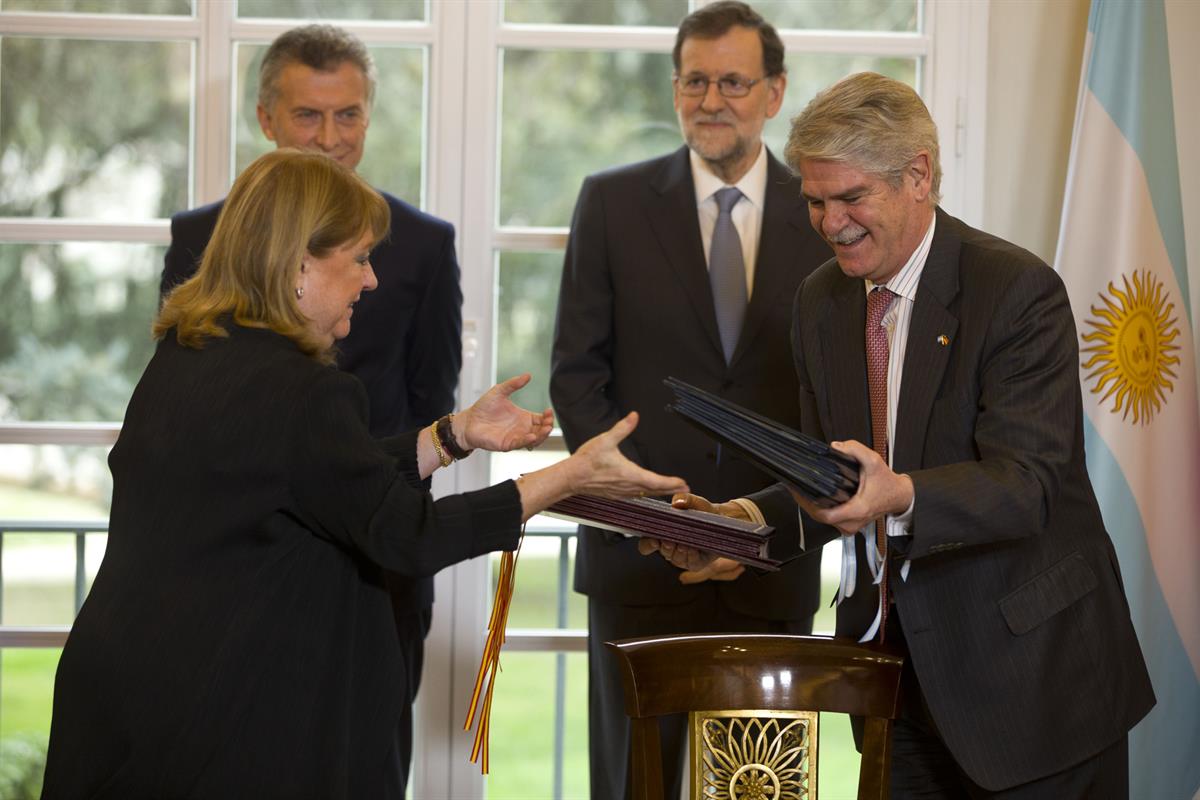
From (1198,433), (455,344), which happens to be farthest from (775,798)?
(1198,433)

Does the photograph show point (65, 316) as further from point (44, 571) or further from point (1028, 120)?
point (1028, 120)

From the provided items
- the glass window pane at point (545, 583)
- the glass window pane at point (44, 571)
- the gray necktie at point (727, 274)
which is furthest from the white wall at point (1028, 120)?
the glass window pane at point (44, 571)

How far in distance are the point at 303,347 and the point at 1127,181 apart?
2.20 m

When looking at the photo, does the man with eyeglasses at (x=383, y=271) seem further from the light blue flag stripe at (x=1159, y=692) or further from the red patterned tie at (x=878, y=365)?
the light blue flag stripe at (x=1159, y=692)

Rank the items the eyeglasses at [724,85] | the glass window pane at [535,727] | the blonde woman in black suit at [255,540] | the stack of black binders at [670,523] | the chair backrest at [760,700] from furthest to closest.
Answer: the glass window pane at [535,727], the eyeglasses at [724,85], the stack of black binders at [670,523], the chair backrest at [760,700], the blonde woman in black suit at [255,540]

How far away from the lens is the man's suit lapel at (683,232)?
3008mm

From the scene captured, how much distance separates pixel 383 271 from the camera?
3.02 meters

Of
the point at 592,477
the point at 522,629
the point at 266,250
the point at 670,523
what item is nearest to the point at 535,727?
the point at 522,629

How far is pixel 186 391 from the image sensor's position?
1.87m

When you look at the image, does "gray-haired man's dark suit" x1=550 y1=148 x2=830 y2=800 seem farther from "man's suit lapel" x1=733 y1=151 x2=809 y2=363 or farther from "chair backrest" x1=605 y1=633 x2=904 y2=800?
"chair backrest" x1=605 y1=633 x2=904 y2=800

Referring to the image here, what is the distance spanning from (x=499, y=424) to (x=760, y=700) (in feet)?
2.21

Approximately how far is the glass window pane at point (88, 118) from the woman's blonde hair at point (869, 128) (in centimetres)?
208

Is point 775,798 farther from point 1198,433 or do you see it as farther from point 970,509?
point 1198,433

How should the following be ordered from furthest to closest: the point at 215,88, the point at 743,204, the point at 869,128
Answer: the point at 215,88
the point at 743,204
the point at 869,128
